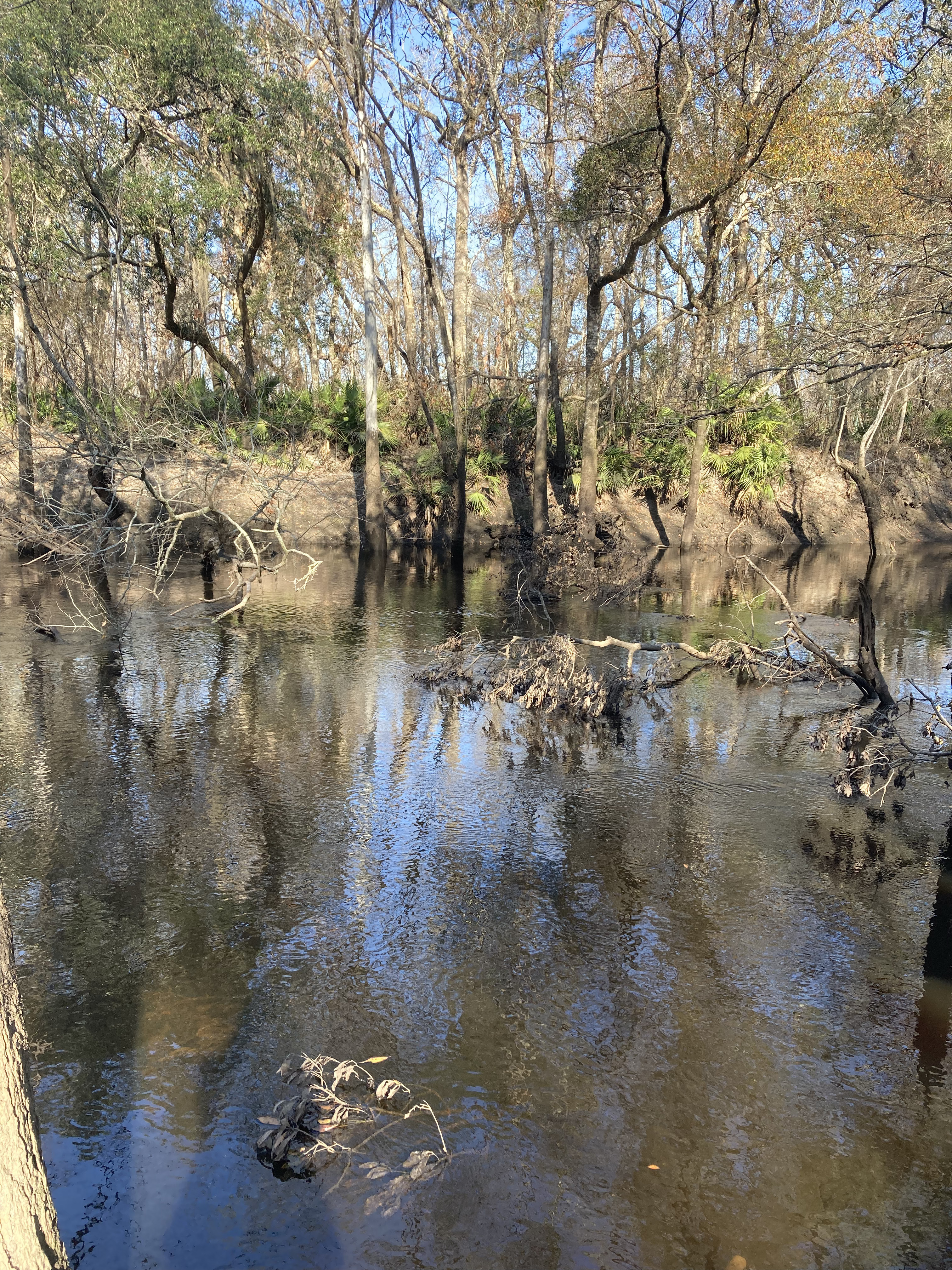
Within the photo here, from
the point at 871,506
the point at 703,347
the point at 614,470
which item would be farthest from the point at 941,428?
the point at 703,347

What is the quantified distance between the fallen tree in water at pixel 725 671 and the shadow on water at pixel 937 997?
1455 mm

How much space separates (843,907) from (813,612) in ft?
36.2

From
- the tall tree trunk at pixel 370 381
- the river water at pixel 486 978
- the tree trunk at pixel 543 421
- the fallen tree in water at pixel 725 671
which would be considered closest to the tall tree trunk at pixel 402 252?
the tall tree trunk at pixel 370 381

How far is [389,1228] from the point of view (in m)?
3.43

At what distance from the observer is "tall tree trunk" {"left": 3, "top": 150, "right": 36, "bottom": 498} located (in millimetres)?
16781

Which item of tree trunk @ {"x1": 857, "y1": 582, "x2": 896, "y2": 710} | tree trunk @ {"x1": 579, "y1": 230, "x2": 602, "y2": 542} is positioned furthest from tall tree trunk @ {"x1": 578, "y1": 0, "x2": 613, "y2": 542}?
tree trunk @ {"x1": 857, "y1": 582, "x2": 896, "y2": 710}

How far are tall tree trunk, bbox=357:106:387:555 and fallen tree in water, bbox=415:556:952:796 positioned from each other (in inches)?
419

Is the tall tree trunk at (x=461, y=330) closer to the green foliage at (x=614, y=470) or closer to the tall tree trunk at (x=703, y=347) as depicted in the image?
the green foliage at (x=614, y=470)

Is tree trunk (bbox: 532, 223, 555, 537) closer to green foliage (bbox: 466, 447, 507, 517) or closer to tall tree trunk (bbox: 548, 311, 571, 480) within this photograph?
tall tree trunk (bbox: 548, 311, 571, 480)

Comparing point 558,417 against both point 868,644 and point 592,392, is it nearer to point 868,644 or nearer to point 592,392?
point 592,392

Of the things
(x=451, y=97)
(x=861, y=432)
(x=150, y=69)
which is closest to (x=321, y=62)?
(x=451, y=97)

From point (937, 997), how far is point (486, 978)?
251 centimetres

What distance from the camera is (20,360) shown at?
60.5 ft

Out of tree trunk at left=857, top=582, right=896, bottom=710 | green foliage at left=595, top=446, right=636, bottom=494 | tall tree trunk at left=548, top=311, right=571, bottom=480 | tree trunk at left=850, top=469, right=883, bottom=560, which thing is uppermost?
tall tree trunk at left=548, top=311, right=571, bottom=480
